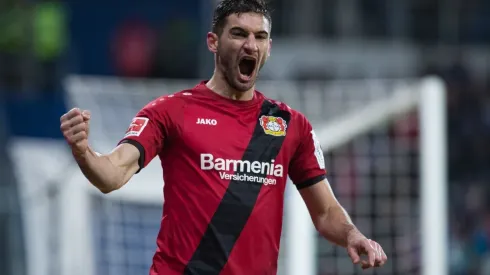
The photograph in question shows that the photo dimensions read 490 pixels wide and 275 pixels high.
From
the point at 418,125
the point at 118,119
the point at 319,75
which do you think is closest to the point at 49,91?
the point at 319,75

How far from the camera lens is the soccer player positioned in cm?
565

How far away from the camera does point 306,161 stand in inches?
239

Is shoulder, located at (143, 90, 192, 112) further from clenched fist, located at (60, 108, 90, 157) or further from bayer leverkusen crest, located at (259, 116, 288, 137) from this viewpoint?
clenched fist, located at (60, 108, 90, 157)

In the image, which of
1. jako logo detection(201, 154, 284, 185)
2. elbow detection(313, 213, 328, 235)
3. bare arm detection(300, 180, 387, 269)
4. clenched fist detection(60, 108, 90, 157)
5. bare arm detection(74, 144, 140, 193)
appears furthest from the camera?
elbow detection(313, 213, 328, 235)

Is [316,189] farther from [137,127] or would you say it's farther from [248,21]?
[137,127]

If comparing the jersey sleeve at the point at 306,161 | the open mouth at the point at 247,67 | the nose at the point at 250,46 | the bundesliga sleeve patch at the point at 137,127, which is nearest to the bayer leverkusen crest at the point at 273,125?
the jersey sleeve at the point at 306,161

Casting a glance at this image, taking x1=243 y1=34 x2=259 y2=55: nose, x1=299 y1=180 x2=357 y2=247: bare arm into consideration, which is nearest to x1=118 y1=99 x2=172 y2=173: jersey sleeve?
x1=243 y1=34 x2=259 y2=55: nose

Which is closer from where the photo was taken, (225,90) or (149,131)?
(149,131)

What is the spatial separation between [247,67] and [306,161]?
1.85 feet

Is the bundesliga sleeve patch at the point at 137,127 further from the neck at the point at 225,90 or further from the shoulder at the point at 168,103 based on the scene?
the neck at the point at 225,90

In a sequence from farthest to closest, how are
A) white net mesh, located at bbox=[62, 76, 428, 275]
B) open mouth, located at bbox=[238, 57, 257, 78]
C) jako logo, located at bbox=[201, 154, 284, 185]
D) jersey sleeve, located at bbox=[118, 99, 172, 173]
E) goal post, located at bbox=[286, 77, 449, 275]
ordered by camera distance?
white net mesh, located at bbox=[62, 76, 428, 275]
goal post, located at bbox=[286, 77, 449, 275]
open mouth, located at bbox=[238, 57, 257, 78]
jako logo, located at bbox=[201, 154, 284, 185]
jersey sleeve, located at bbox=[118, 99, 172, 173]

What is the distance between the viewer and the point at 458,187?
14492 mm

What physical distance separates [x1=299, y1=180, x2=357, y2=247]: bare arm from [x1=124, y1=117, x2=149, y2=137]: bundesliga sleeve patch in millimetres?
966

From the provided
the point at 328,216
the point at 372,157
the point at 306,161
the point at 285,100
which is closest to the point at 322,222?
the point at 328,216
